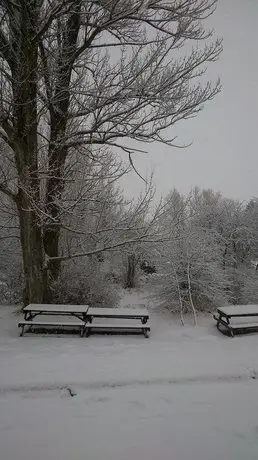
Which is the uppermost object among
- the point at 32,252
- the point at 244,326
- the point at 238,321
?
the point at 32,252

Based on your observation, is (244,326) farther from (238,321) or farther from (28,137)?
(28,137)

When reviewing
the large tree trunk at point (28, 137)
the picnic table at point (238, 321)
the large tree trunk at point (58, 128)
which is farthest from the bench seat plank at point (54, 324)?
the picnic table at point (238, 321)

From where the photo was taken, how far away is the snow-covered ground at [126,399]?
2.79 m

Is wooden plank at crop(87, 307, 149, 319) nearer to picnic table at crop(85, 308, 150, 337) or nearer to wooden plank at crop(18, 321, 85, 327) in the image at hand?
picnic table at crop(85, 308, 150, 337)

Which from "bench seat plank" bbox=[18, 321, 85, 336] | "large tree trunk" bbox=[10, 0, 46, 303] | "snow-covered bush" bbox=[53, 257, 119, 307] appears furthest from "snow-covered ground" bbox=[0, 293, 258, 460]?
"snow-covered bush" bbox=[53, 257, 119, 307]

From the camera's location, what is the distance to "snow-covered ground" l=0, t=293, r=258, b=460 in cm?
279

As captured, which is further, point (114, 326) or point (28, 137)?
point (28, 137)

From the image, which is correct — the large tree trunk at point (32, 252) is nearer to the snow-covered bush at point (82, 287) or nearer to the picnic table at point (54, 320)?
the picnic table at point (54, 320)

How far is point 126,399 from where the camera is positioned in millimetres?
3639

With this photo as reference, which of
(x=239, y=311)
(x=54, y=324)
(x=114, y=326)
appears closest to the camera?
(x=54, y=324)

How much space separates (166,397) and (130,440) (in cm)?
94

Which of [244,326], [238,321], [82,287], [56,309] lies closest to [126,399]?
[56,309]

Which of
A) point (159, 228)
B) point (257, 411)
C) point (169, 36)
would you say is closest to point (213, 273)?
point (159, 228)

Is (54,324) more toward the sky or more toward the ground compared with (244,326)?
more toward the sky
